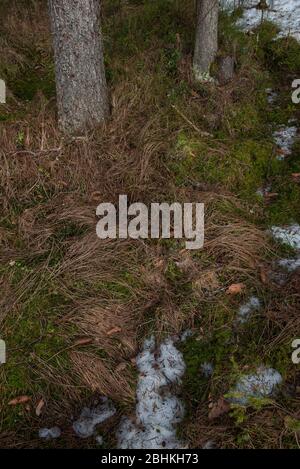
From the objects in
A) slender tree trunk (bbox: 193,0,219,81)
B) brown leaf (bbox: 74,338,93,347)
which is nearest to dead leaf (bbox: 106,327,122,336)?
brown leaf (bbox: 74,338,93,347)

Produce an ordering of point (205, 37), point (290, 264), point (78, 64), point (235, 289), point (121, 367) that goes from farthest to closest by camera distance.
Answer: point (205, 37), point (78, 64), point (290, 264), point (235, 289), point (121, 367)

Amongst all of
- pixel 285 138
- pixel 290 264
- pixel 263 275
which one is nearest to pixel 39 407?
pixel 263 275

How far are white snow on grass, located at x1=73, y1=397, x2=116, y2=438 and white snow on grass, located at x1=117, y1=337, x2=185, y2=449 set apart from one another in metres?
0.14

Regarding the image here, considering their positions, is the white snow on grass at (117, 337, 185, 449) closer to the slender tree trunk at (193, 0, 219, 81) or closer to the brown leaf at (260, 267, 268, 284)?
the brown leaf at (260, 267, 268, 284)

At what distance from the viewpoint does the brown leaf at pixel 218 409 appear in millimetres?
2662

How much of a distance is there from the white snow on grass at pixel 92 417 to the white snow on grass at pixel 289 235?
197 cm

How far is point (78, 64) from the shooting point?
3.84m

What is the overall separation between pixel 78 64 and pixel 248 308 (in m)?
2.73

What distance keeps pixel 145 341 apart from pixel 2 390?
109cm

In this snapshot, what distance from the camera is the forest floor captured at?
2811 mm
